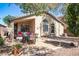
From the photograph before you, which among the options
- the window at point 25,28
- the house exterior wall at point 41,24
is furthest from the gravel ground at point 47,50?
the window at point 25,28

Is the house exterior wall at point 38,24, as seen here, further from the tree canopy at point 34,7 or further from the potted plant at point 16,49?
the potted plant at point 16,49

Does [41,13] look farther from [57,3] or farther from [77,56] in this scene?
[77,56]

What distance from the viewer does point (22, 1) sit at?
515cm

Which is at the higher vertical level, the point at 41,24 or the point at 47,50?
the point at 41,24

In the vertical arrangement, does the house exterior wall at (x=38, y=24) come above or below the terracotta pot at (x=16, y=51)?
above

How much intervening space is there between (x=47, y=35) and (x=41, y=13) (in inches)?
18.2

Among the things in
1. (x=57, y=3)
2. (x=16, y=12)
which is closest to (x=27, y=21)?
(x=16, y=12)

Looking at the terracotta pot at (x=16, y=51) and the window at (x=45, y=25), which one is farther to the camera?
the window at (x=45, y=25)

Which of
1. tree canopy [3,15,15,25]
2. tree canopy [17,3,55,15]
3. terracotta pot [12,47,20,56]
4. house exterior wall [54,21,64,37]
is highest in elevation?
tree canopy [17,3,55,15]

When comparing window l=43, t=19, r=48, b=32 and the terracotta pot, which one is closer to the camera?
the terracotta pot

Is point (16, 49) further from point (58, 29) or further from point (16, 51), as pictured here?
point (58, 29)

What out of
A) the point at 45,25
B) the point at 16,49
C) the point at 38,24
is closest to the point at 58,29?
the point at 45,25

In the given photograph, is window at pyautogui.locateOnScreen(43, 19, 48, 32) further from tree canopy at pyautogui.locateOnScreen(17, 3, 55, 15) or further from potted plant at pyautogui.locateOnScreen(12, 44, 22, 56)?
potted plant at pyautogui.locateOnScreen(12, 44, 22, 56)

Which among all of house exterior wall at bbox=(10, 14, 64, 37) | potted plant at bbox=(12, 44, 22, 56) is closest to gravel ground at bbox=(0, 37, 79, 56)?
potted plant at bbox=(12, 44, 22, 56)
